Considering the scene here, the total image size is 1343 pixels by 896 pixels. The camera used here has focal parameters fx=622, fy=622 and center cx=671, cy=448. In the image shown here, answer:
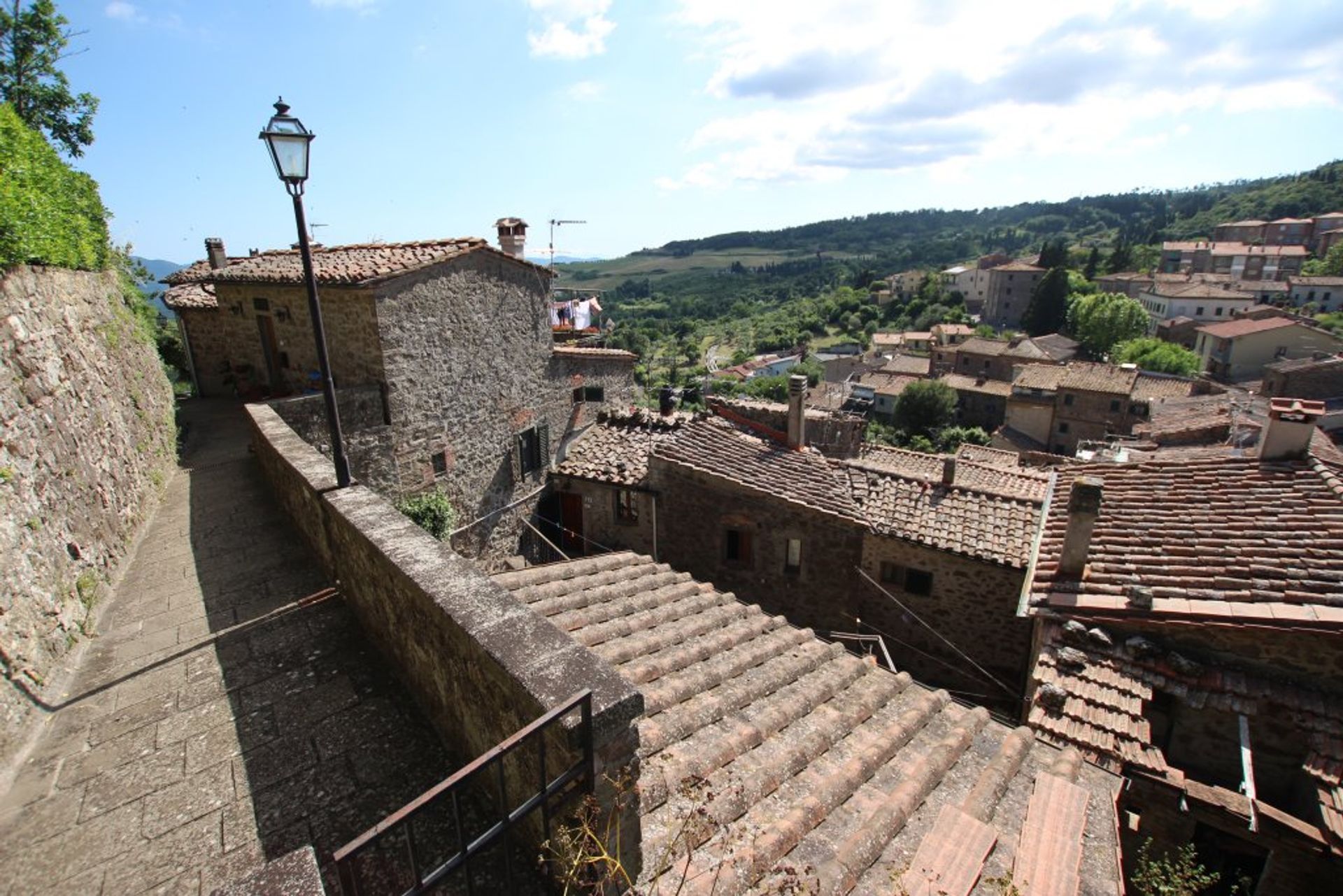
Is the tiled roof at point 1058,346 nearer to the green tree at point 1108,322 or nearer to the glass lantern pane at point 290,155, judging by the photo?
the green tree at point 1108,322

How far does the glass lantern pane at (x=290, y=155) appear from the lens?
5.06 metres

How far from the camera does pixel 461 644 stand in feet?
10.4

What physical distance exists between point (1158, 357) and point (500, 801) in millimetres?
64719

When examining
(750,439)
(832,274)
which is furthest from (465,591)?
(832,274)

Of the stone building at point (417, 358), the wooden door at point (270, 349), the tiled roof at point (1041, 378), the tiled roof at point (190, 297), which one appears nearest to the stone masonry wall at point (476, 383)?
the stone building at point (417, 358)

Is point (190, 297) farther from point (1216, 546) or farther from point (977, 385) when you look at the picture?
point (977, 385)

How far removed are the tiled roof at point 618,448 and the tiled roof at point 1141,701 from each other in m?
7.76

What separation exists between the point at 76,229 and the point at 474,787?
37.8ft

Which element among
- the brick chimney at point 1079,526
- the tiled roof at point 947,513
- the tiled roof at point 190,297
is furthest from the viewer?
the tiled roof at point 190,297

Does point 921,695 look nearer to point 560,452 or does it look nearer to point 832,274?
point 560,452

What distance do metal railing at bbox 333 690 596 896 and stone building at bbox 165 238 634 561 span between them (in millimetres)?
9907

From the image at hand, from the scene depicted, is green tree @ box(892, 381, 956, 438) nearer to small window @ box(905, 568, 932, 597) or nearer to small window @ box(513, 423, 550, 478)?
small window @ box(513, 423, 550, 478)

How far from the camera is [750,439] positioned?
1295 centimetres

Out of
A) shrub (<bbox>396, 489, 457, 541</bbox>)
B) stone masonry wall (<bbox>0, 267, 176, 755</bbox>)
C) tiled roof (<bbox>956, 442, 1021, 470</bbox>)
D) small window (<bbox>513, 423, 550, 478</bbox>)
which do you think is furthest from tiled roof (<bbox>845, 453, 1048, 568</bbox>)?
tiled roof (<bbox>956, 442, 1021, 470</bbox>)
